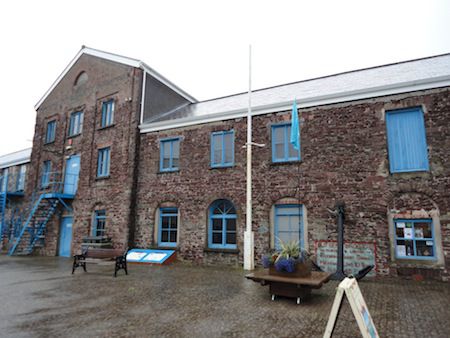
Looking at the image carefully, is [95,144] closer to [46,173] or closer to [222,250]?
[46,173]

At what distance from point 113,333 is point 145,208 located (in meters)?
9.58

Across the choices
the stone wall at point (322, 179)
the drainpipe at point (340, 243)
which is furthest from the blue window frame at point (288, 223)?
the drainpipe at point (340, 243)

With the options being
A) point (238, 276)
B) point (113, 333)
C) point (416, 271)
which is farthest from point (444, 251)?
point (113, 333)

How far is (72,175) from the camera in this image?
1700cm

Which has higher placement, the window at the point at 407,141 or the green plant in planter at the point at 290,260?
the window at the point at 407,141

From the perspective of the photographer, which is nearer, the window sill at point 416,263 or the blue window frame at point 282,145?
the window sill at point 416,263

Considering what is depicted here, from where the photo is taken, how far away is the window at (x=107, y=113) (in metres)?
16.2

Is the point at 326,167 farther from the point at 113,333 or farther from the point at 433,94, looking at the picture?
the point at 113,333

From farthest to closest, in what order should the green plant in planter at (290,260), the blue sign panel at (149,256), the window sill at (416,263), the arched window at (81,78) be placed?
the arched window at (81,78) < the blue sign panel at (149,256) < the window sill at (416,263) < the green plant in planter at (290,260)

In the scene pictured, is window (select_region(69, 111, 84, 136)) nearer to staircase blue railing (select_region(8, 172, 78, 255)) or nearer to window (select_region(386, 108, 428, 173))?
staircase blue railing (select_region(8, 172, 78, 255))

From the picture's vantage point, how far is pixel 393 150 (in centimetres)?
990

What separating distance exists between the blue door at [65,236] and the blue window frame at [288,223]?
37.1ft

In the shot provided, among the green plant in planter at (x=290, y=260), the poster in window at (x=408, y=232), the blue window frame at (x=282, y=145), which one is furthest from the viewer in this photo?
the blue window frame at (x=282, y=145)

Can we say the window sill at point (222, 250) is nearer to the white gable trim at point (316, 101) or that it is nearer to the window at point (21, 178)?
the white gable trim at point (316, 101)
